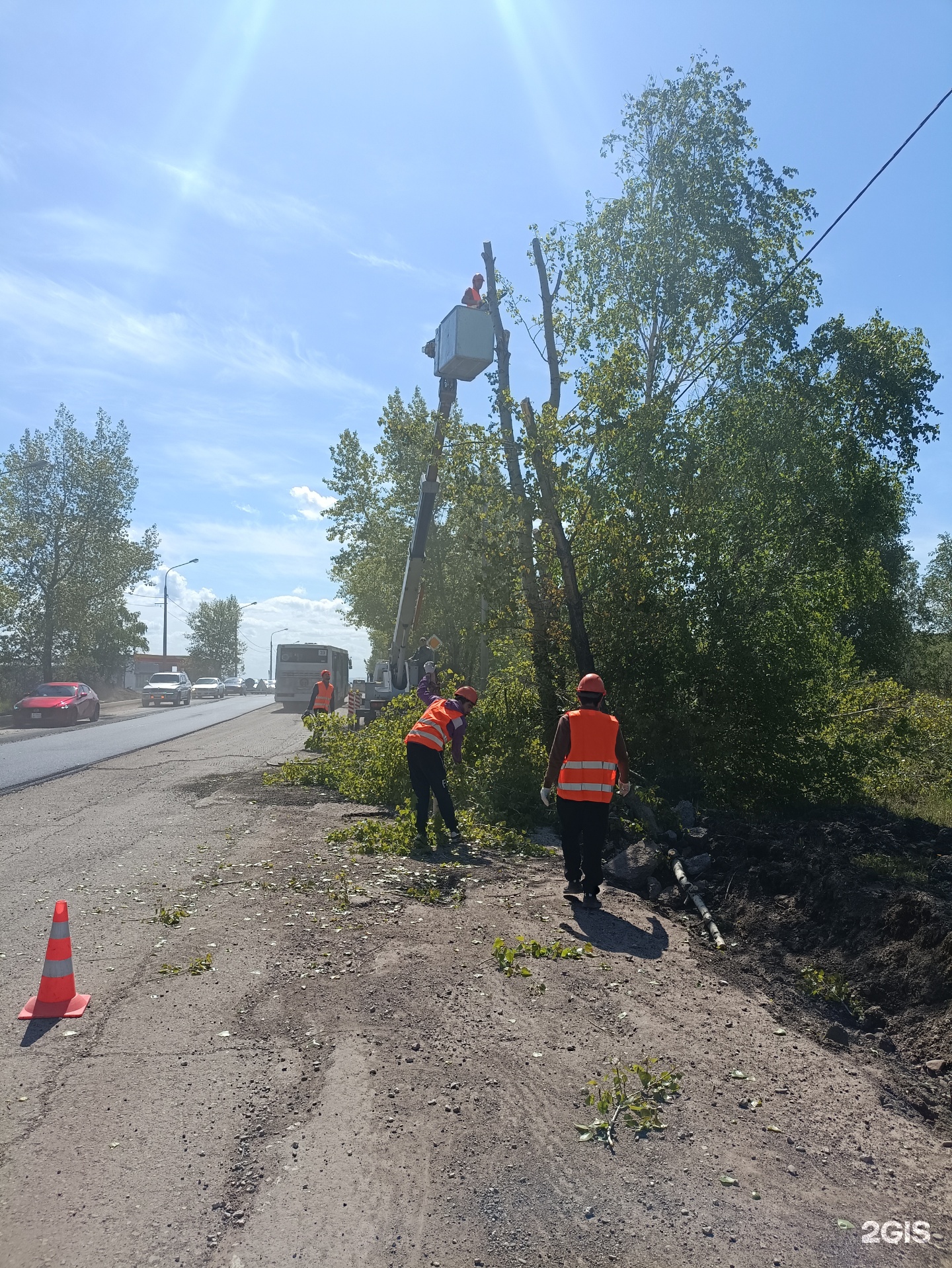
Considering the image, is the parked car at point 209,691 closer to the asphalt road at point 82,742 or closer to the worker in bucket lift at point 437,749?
the asphalt road at point 82,742

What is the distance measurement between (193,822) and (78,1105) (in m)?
7.03

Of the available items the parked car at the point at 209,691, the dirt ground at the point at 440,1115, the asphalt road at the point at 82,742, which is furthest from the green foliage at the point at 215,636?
the dirt ground at the point at 440,1115

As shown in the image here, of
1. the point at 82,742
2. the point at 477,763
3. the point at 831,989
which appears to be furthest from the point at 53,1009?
the point at 82,742

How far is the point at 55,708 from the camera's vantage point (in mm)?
31078

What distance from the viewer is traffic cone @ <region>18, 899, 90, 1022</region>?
478cm

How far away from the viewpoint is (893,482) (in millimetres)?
22219

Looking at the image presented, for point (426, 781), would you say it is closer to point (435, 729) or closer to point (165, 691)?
point (435, 729)

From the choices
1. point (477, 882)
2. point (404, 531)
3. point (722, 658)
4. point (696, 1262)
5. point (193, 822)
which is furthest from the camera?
point (404, 531)

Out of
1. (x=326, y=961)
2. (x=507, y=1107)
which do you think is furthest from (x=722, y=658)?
(x=507, y=1107)

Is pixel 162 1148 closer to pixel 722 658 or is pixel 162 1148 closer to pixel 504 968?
pixel 504 968

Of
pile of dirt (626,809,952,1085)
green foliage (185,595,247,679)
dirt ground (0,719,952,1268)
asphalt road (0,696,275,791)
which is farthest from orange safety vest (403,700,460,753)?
green foliage (185,595,247,679)

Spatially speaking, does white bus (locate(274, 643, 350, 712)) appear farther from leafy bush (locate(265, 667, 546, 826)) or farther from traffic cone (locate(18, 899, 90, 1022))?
traffic cone (locate(18, 899, 90, 1022))

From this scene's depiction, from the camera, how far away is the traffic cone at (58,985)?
478cm

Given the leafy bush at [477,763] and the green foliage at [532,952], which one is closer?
the green foliage at [532,952]
